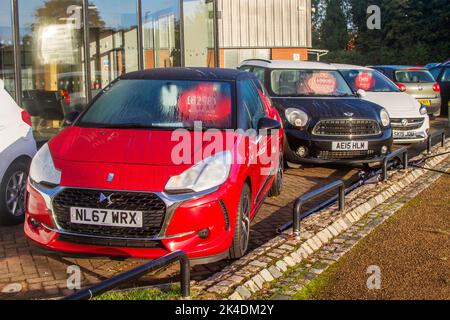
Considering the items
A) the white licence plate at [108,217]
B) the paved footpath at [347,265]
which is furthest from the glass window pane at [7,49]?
the paved footpath at [347,265]

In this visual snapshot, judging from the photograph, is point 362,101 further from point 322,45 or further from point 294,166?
point 322,45

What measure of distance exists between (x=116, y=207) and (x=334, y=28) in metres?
64.4

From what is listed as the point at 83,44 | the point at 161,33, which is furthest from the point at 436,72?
the point at 83,44

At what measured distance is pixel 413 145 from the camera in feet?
41.6

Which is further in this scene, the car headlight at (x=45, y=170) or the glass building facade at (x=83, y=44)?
the glass building facade at (x=83, y=44)

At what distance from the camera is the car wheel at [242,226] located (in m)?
4.74

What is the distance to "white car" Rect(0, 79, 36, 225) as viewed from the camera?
5.96 metres

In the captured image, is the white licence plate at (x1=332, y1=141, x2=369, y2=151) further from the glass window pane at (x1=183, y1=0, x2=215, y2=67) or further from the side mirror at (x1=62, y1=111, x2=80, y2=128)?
the glass window pane at (x1=183, y1=0, x2=215, y2=67)

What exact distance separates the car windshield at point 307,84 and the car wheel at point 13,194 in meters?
4.73

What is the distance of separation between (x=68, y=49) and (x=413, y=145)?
7458 millimetres

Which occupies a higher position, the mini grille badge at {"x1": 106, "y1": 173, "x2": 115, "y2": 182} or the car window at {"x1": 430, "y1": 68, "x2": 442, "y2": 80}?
the car window at {"x1": 430, "y1": 68, "x2": 442, "y2": 80}

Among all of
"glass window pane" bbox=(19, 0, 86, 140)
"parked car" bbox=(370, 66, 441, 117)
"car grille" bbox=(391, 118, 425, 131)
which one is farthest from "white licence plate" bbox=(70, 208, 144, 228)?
"parked car" bbox=(370, 66, 441, 117)
